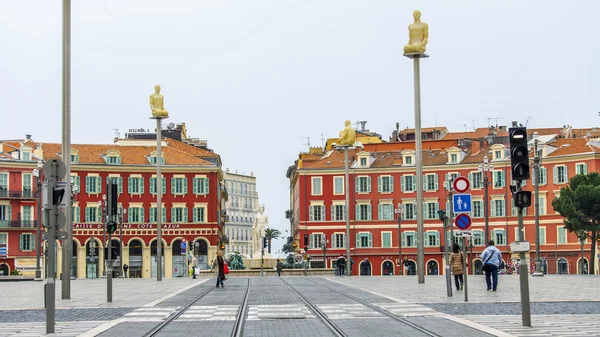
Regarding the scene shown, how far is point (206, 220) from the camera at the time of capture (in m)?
103

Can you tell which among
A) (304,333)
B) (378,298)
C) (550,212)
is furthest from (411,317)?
(550,212)

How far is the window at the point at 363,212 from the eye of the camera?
351 ft

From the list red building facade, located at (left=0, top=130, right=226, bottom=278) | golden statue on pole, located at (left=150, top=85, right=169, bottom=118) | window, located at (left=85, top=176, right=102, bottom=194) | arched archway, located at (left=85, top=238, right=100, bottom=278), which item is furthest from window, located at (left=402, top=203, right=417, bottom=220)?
golden statue on pole, located at (left=150, top=85, right=169, bottom=118)

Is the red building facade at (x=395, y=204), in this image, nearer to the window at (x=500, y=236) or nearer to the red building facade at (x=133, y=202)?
the window at (x=500, y=236)

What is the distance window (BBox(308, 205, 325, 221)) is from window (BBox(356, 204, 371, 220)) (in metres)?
3.50

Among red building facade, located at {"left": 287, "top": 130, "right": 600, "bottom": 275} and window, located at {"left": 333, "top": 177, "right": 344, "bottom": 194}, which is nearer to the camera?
red building facade, located at {"left": 287, "top": 130, "right": 600, "bottom": 275}

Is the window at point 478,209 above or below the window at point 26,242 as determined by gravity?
above

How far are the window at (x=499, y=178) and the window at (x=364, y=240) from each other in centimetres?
1377

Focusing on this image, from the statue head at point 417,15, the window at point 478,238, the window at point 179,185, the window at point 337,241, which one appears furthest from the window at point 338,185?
the statue head at point 417,15

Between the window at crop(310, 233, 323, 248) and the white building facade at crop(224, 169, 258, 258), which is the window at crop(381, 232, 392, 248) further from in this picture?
the white building facade at crop(224, 169, 258, 258)

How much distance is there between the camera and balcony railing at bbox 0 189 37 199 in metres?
96.3

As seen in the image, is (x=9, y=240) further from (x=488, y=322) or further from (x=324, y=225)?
(x=488, y=322)

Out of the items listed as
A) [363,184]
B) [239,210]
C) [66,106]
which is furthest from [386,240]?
[239,210]

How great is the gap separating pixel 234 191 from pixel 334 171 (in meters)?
85.2
